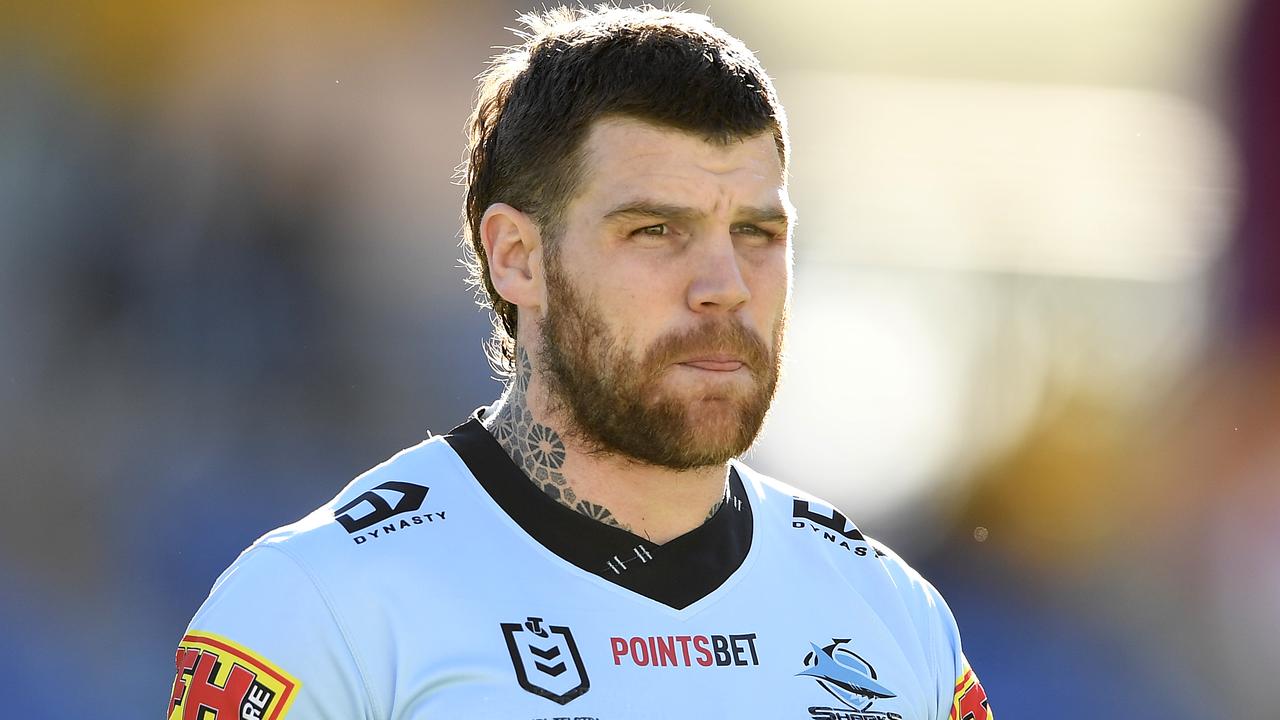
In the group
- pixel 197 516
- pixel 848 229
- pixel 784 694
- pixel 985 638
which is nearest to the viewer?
pixel 784 694

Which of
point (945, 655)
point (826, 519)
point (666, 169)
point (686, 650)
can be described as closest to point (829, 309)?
point (826, 519)

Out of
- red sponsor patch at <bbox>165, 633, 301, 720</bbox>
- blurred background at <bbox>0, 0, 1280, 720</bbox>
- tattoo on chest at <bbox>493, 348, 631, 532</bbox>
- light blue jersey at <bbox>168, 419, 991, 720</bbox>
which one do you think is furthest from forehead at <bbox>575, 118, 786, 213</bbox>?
blurred background at <bbox>0, 0, 1280, 720</bbox>

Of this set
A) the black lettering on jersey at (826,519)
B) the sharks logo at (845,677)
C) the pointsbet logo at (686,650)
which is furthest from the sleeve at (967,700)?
the pointsbet logo at (686,650)

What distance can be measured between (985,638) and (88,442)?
3.33m

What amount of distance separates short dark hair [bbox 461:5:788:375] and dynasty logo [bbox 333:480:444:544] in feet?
1.35

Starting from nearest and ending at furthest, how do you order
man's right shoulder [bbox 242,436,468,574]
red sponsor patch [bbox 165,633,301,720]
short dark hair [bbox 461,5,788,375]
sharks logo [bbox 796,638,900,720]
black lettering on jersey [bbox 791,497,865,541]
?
red sponsor patch [bbox 165,633,301,720], man's right shoulder [bbox 242,436,468,574], sharks logo [bbox 796,638,900,720], short dark hair [bbox 461,5,788,375], black lettering on jersey [bbox 791,497,865,541]

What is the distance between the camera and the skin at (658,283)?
1.98 meters

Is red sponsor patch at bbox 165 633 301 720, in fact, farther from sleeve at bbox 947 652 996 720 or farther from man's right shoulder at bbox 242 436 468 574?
sleeve at bbox 947 652 996 720

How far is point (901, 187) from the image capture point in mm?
5812

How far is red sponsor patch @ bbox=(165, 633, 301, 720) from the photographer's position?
1.73 meters

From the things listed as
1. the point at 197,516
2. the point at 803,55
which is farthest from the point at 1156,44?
the point at 197,516

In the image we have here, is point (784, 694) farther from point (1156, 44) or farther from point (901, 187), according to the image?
point (1156, 44)

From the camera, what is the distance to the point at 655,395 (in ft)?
6.50

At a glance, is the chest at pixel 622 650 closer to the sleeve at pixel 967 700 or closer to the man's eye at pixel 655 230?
the sleeve at pixel 967 700
